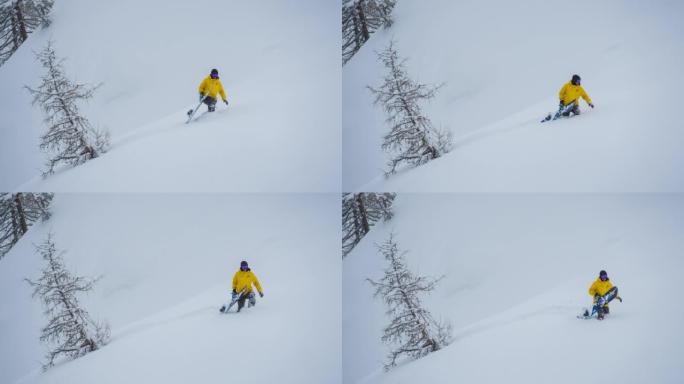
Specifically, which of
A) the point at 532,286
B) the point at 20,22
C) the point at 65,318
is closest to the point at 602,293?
the point at 532,286

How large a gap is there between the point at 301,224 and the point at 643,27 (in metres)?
2.95

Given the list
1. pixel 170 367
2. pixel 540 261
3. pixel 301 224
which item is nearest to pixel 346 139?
pixel 301 224

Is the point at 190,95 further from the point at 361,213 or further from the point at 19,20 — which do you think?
the point at 361,213

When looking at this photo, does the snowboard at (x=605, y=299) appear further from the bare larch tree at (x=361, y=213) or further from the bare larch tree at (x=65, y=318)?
the bare larch tree at (x=65, y=318)

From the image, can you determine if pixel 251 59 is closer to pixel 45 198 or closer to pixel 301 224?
pixel 301 224

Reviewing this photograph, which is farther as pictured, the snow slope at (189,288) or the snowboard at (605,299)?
the snow slope at (189,288)

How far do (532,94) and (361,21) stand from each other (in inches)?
60.7

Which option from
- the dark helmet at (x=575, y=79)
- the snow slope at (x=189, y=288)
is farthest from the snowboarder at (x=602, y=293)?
the snow slope at (x=189, y=288)

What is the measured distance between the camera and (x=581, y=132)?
5910 mm

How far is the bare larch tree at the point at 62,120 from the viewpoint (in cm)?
614

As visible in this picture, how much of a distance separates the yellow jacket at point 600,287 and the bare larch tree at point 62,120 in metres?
3.82

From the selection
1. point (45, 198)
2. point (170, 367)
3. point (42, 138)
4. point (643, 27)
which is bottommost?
point (170, 367)

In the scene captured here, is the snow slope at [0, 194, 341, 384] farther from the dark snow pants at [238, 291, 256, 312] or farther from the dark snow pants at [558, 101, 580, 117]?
the dark snow pants at [558, 101, 580, 117]

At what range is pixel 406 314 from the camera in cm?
632
